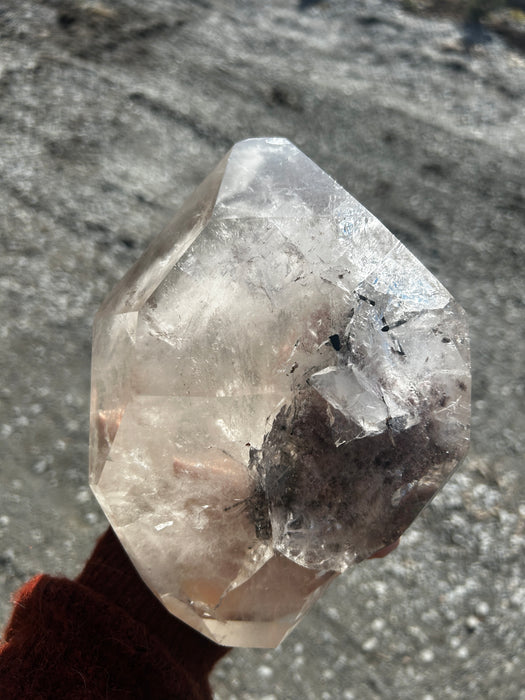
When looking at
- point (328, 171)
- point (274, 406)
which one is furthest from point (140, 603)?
point (328, 171)

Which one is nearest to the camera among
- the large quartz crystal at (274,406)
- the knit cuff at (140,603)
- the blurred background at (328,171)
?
the large quartz crystal at (274,406)

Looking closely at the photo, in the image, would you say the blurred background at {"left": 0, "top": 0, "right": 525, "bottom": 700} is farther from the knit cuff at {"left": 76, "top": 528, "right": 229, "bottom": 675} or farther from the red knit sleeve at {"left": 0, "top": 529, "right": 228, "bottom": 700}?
the red knit sleeve at {"left": 0, "top": 529, "right": 228, "bottom": 700}

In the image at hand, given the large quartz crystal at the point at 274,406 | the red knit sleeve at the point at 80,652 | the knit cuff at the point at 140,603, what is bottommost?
the knit cuff at the point at 140,603

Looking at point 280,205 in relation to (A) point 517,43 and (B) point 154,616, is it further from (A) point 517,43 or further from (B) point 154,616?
(A) point 517,43

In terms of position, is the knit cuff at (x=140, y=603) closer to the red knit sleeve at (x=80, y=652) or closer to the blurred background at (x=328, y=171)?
the red knit sleeve at (x=80, y=652)

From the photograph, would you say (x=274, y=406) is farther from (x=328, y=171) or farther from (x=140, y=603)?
(x=328, y=171)

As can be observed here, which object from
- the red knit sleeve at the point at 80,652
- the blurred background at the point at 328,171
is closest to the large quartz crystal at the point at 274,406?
the red knit sleeve at the point at 80,652

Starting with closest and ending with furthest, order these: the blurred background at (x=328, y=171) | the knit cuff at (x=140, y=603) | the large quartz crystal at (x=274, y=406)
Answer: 1. the large quartz crystal at (x=274, y=406)
2. the knit cuff at (x=140, y=603)
3. the blurred background at (x=328, y=171)
